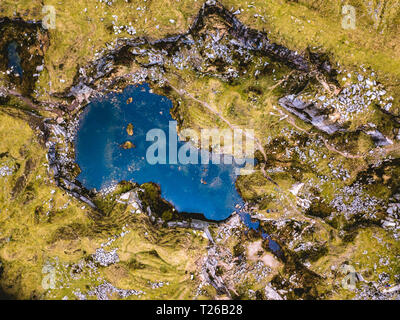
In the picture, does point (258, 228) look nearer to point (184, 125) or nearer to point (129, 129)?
point (184, 125)

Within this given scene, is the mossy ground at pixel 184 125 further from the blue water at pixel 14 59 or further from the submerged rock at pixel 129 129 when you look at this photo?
the submerged rock at pixel 129 129

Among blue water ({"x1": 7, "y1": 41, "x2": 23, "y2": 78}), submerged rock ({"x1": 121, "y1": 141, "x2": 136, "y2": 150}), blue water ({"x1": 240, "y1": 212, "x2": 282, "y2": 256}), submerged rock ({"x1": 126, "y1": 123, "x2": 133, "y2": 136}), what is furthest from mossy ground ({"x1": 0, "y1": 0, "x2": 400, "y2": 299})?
submerged rock ({"x1": 121, "y1": 141, "x2": 136, "y2": 150})

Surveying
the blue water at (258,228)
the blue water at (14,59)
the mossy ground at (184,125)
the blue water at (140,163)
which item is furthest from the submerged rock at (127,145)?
the blue water at (258,228)

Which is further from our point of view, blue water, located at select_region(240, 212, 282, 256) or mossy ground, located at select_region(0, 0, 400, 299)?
blue water, located at select_region(240, 212, 282, 256)

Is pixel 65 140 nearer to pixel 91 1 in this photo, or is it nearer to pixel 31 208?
pixel 31 208

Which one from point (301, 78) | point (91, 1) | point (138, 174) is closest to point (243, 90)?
point (301, 78)

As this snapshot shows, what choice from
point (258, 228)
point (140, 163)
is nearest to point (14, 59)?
point (140, 163)

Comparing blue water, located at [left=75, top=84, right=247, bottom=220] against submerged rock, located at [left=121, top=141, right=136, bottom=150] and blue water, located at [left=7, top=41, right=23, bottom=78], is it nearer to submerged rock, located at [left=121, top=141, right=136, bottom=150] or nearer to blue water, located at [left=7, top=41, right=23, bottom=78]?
submerged rock, located at [left=121, top=141, right=136, bottom=150]
